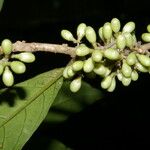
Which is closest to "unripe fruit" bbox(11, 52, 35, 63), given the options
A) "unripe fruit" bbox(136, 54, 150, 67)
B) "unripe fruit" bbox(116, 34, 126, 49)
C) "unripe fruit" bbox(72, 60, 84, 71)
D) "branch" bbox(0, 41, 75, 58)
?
"branch" bbox(0, 41, 75, 58)

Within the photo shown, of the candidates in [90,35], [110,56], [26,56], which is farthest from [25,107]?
[110,56]

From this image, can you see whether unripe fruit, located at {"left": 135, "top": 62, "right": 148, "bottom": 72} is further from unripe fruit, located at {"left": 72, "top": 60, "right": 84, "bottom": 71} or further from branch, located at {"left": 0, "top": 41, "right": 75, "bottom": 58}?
branch, located at {"left": 0, "top": 41, "right": 75, "bottom": 58}

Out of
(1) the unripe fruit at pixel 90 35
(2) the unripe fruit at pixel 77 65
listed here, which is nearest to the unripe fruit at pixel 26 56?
(2) the unripe fruit at pixel 77 65

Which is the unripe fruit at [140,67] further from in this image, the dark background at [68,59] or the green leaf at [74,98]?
the dark background at [68,59]

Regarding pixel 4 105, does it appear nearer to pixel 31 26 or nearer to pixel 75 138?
pixel 75 138

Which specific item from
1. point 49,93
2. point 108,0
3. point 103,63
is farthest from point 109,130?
point 103,63

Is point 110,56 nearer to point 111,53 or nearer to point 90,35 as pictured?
point 111,53
